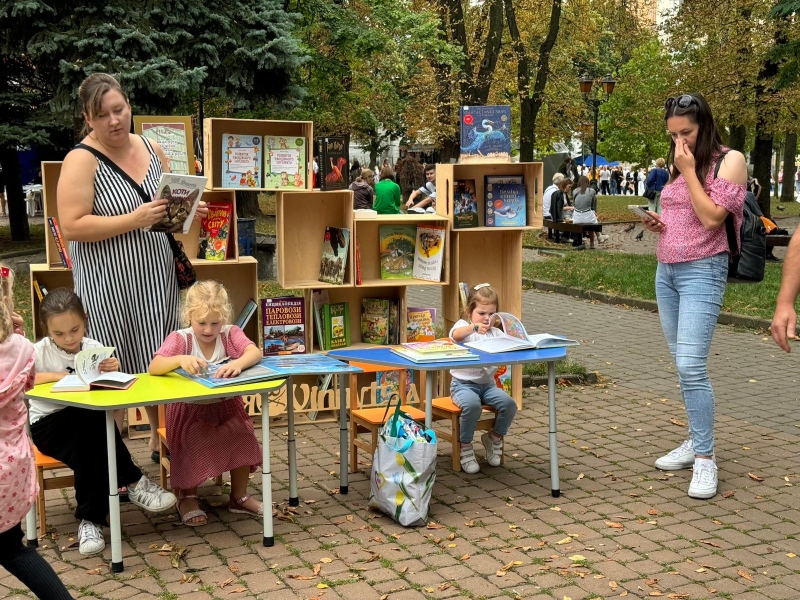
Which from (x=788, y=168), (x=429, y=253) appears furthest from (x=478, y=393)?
(x=788, y=168)

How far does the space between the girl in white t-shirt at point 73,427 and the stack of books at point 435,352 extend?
158 cm

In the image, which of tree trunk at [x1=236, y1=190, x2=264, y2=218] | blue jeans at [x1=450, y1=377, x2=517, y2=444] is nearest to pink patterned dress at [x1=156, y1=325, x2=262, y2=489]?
blue jeans at [x1=450, y1=377, x2=517, y2=444]

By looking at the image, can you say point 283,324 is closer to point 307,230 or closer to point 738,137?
point 307,230

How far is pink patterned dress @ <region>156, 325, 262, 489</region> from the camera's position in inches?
203

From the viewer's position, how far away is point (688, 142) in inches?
220

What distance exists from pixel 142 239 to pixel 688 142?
3.08 metres

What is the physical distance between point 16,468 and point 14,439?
0.11 m

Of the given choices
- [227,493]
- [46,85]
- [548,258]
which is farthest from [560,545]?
[46,85]

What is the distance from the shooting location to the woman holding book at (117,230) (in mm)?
5094

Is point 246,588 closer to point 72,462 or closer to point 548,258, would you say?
point 72,462

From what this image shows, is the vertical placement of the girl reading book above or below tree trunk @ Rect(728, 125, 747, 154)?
below

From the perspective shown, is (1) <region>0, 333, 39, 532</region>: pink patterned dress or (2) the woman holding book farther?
(2) the woman holding book

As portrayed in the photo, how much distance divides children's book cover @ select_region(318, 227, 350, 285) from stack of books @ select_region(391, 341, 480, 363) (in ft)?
5.13

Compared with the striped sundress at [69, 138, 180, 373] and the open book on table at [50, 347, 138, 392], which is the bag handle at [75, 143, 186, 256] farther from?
the open book on table at [50, 347, 138, 392]
